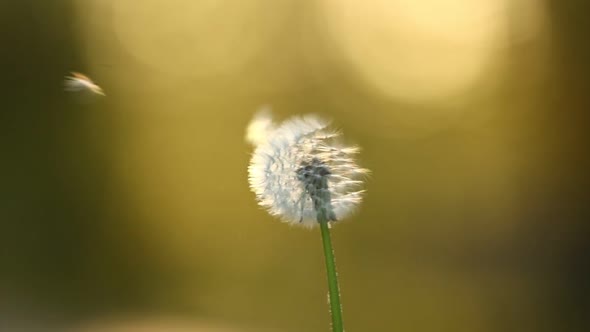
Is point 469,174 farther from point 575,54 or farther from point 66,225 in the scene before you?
point 66,225

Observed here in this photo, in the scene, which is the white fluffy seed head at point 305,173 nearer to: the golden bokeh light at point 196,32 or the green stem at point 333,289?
the green stem at point 333,289

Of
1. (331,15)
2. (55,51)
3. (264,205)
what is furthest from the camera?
(331,15)

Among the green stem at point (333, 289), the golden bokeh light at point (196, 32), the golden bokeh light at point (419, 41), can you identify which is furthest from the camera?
the golden bokeh light at point (419, 41)

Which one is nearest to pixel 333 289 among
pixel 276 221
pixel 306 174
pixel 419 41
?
pixel 306 174

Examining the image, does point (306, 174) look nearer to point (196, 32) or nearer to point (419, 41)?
point (196, 32)

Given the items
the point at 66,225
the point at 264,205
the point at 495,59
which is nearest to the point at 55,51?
the point at 66,225

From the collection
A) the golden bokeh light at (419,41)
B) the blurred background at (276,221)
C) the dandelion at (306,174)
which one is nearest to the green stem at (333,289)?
the dandelion at (306,174)

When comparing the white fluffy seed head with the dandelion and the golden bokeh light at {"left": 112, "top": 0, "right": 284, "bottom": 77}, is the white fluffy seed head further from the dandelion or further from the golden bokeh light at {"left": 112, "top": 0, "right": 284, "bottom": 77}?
the golden bokeh light at {"left": 112, "top": 0, "right": 284, "bottom": 77}
